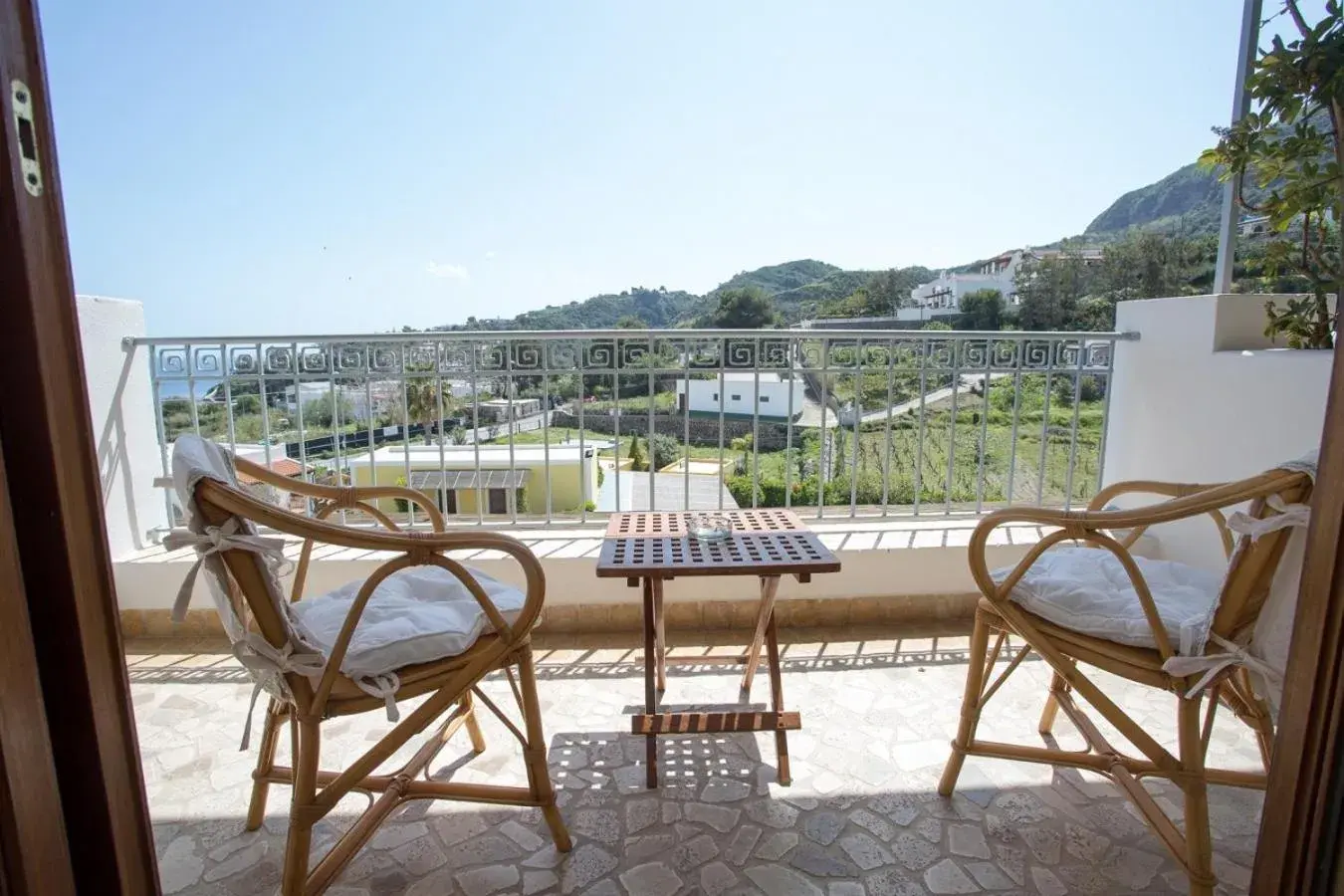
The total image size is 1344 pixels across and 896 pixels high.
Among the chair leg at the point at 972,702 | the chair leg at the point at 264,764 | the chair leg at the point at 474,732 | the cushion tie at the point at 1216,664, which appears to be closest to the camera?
the cushion tie at the point at 1216,664

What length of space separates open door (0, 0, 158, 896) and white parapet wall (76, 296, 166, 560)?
2.53 metres

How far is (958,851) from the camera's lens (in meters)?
1.63

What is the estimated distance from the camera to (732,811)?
1.79 meters

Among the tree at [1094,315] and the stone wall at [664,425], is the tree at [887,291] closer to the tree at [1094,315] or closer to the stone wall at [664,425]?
the tree at [1094,315]

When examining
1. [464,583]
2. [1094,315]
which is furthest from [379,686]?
[1094,315]

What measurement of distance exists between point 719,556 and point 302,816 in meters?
1.14

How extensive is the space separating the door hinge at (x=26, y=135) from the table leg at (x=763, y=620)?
66.3 inches

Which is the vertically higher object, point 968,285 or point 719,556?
point 968,285

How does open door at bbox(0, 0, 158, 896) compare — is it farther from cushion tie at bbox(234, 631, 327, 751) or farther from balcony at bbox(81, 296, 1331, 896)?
balcony at bbox(81, 296, 1331, 896)

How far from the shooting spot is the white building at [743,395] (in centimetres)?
303

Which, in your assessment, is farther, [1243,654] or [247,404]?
[247,404]

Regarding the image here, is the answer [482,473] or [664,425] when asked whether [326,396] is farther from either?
[664,425]

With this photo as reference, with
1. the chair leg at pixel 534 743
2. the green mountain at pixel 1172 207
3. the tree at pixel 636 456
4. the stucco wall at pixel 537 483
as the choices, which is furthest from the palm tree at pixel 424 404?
the green mountain at pixel 1172 207

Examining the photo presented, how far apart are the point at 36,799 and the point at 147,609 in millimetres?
2729
